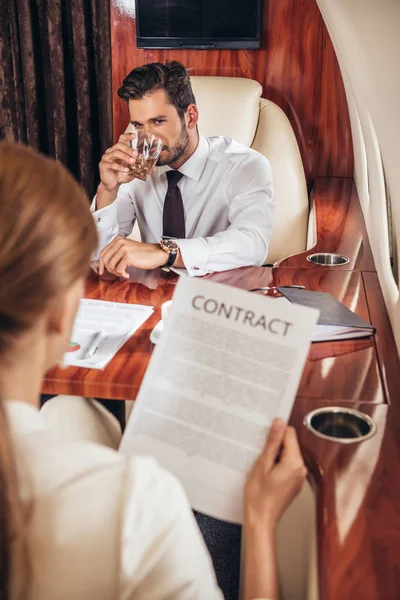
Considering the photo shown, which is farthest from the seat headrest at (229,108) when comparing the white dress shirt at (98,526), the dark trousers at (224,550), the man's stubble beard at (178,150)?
the white dress shirt at (98,526)

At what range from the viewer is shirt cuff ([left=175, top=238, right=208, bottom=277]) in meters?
1.81

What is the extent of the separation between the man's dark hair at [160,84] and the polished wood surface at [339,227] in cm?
67

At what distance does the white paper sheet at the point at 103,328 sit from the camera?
1.31 metres

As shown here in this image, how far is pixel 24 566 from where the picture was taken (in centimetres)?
63

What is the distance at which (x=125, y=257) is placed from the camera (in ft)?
5.63

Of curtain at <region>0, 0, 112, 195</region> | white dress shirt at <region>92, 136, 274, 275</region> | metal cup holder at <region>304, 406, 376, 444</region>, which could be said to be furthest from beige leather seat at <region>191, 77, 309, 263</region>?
metal cup holder at <region>304, 406, 376, 444</region>

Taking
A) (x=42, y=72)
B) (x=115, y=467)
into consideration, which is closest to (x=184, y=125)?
(x=42, y=72)

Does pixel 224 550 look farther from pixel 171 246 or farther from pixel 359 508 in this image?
pixel 359 508

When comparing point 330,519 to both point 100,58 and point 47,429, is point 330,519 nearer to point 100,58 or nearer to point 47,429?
point 47,429

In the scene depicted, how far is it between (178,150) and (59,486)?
69.6 inches

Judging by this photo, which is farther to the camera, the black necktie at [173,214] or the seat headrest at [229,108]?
the seat headrest at [229,108]

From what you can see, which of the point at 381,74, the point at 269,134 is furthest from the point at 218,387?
the point at 269,134

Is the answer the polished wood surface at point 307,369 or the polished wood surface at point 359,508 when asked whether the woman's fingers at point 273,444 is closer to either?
the polished wood surface at point 359,508

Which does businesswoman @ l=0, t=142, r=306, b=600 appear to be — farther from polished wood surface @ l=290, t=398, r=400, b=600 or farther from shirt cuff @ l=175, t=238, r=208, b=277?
shirt cuff @ l=175, t=238, r=208, b=277
